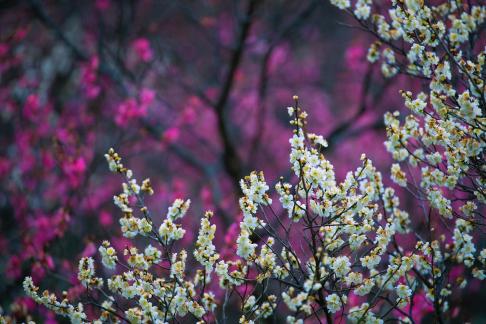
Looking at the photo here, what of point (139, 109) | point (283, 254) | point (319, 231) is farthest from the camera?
point (139, 109)

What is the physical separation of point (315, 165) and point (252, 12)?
13.7 feet

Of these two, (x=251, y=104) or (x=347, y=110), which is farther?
(x=347, y=110)

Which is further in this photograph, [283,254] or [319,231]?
[283,254]

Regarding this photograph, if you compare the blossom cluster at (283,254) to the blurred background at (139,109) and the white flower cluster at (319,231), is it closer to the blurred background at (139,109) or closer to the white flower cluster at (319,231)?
the white flower cluster at (319,231)

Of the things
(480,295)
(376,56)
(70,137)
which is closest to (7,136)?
(70,137)

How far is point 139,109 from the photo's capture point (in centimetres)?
693

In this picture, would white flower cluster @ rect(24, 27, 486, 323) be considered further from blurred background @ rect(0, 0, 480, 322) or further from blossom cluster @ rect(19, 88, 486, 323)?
blurred background @ rect(0, 0, 480, 322)

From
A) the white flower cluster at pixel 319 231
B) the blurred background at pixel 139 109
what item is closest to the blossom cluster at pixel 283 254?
the white flower cluster at pixel 319 231

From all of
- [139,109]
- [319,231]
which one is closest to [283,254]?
[319,231]

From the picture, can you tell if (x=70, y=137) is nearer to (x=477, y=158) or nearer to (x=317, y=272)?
(x=317, y=272)

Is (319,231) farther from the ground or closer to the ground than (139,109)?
closer to the ground

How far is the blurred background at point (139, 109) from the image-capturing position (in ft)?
21.3

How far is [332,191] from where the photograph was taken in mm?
2896

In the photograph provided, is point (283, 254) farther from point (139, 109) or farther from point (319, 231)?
point (139, 109)
